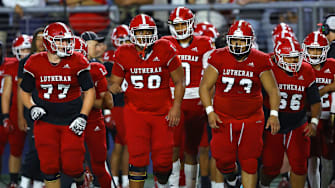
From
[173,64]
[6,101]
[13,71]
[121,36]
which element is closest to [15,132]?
[6,101]

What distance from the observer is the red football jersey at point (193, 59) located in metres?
8.45

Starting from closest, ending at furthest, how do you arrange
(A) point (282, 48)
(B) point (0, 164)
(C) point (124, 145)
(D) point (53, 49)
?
(D) point (53, 49) < (A) point (282, 48) < (C) point (124, 145) < (B) point (0, 164)

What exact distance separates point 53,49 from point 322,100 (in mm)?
3251

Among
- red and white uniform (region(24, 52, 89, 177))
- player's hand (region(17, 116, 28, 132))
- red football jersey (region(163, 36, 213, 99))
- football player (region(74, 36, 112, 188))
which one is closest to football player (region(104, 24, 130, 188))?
player's hand (region(17, 116, 28, 132))

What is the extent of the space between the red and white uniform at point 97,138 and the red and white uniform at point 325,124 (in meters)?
2.40

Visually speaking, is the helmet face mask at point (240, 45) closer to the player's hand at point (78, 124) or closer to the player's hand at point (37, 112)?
the player's hand at point (78, 124)

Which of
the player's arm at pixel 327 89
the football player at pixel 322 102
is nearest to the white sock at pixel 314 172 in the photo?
the football player at pixel 322 102

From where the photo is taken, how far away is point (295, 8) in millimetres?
10484

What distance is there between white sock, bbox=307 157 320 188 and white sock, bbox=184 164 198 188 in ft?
4.37

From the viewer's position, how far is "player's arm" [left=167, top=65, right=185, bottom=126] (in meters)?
7.54

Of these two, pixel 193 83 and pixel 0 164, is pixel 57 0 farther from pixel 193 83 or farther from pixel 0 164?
pixel 193 83

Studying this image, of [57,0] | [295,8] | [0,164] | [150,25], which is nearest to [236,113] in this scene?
[150,25]

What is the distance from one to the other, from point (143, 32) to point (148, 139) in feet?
3.65

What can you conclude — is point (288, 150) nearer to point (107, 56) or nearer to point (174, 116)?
point (174, 116)
